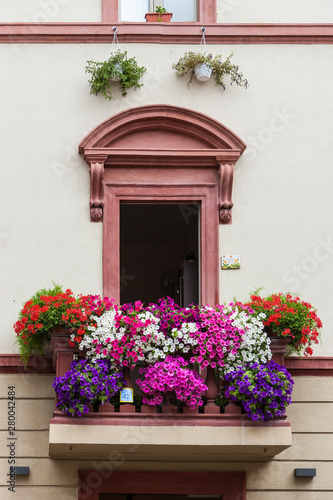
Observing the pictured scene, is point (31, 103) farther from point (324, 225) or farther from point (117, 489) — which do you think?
point (117, 489)

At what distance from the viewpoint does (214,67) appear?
14586 mm

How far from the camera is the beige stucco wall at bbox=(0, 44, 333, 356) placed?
14250 mm

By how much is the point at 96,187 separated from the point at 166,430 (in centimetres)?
314

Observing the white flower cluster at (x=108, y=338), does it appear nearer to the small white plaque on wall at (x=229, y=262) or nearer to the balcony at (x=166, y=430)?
the balcony at (x=166, y=430)

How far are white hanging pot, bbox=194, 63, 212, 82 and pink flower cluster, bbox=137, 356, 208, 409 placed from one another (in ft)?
12.1

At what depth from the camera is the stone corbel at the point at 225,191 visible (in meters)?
14.3

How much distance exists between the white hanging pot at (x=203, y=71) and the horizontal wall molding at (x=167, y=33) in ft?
1.42

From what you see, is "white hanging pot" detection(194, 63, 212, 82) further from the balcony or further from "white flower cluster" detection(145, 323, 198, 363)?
the balcony

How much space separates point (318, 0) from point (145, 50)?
2311mm

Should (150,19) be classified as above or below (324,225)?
above

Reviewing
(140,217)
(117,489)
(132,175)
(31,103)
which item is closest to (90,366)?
(117,489)

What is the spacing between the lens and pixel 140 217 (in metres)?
20.0

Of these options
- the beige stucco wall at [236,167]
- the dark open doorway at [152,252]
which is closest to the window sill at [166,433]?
the beige stucco wall at [236,167]

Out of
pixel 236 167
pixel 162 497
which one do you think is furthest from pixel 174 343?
pixel 162 497
